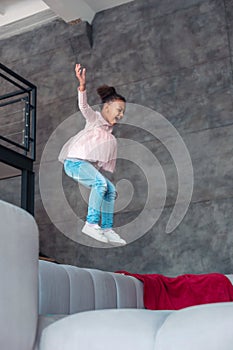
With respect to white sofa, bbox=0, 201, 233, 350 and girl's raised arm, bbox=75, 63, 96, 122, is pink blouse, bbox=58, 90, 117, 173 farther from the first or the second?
white sofa, bbox=0, 201, 233, 350

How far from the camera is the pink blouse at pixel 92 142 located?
4121 millimetres

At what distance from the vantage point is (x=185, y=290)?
376 cm

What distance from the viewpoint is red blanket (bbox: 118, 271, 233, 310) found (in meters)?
3.45

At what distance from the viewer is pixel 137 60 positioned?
5781 mm

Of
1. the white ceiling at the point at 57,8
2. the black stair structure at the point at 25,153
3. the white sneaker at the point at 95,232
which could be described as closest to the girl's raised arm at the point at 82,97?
the black stair structure at the point at 25,153

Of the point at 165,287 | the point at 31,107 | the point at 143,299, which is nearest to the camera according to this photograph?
the point at 143,299

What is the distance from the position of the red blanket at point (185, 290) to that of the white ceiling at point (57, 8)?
3.74 meters

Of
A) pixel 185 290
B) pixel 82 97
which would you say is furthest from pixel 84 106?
pixel 185 290

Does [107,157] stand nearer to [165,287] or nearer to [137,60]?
[165,287]

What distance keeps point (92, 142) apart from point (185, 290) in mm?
1495

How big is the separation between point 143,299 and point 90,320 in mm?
2421

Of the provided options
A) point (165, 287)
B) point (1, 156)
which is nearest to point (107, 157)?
point (1, 156)

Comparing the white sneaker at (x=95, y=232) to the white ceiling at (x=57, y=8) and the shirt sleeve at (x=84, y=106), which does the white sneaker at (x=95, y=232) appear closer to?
the shirt sleeve at (x=84, y=106)

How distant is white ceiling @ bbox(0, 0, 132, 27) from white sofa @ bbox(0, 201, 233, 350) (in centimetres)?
529
